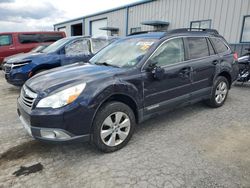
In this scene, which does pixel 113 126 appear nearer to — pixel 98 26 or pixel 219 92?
pixel 219 92

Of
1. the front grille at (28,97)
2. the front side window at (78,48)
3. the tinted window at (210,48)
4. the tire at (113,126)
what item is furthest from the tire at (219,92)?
the front side window at (78,48)

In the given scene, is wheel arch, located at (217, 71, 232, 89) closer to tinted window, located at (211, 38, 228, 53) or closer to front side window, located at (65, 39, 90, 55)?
tinted window, located at (211, 38, 228, 53)

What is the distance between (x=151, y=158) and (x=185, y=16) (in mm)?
11214

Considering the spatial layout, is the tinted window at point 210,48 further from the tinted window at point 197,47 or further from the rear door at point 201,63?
the tinted window at point 197,47

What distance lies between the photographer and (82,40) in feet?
24.0

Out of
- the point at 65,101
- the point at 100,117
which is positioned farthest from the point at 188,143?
the point at 65,101

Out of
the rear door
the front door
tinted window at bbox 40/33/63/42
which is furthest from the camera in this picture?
tinted window at bbox 40/33/63/42

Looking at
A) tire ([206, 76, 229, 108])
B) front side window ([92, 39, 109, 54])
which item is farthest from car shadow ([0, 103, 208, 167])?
front side window ([92, 39, 109, 54])

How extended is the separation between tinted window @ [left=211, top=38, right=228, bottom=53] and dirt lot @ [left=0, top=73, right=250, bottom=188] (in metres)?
1.54

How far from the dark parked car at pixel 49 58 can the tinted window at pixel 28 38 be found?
4678 mm

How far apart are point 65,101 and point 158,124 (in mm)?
2039

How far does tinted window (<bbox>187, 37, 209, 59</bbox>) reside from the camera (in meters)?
4.03

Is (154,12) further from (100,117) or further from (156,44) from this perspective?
(100,117)

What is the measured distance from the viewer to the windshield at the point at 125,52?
342 cm
